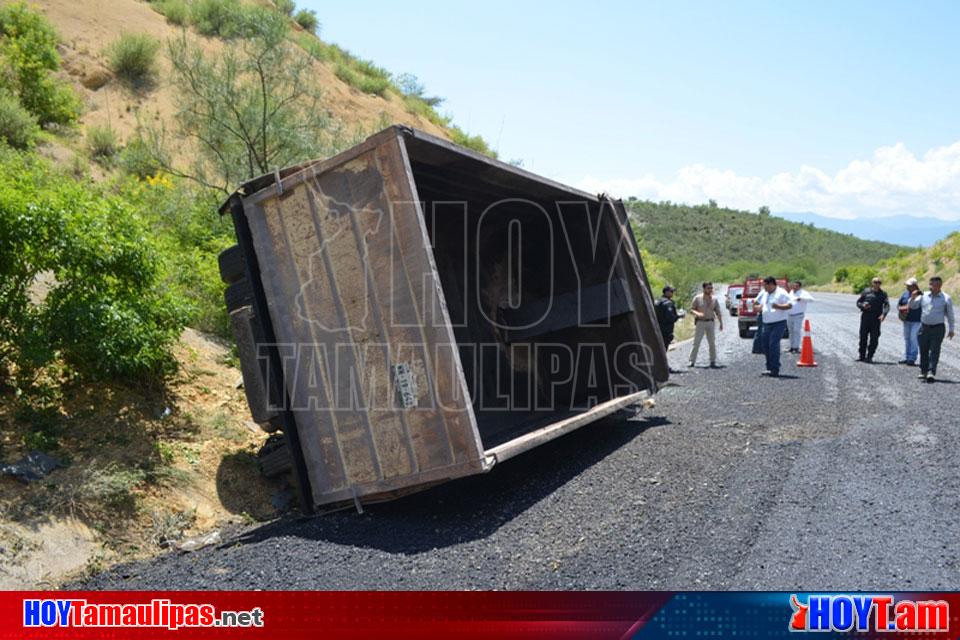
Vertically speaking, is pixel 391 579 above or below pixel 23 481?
below

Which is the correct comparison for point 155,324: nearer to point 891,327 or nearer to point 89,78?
point 89,78

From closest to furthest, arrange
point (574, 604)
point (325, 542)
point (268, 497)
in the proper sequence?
point (574, 604) → point (325, 542) → point (268, 497)

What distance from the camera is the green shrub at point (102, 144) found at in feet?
54.4

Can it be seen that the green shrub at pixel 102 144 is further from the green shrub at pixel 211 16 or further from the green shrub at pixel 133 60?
the green shrub at pixel 211 16

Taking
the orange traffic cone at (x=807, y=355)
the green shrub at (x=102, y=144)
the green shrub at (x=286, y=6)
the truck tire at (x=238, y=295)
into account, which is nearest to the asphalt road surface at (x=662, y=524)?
the truck tire at (x=238, y=295)

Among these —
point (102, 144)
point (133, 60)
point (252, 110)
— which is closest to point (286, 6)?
point (133, 60)

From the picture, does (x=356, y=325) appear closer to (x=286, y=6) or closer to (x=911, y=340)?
(x=911, y=340)

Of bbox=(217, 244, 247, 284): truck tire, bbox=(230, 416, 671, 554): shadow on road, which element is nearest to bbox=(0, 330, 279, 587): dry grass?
bbox=(230, 416, 671, 554): shadow on road

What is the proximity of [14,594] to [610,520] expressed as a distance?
12.4ft

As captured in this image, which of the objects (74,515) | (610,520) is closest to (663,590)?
(610,520)

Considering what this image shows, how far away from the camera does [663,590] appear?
13.2 ft

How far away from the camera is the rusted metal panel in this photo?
5105 mm

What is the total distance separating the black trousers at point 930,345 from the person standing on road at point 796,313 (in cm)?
309

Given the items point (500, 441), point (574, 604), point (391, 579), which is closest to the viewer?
point (574, 604)
